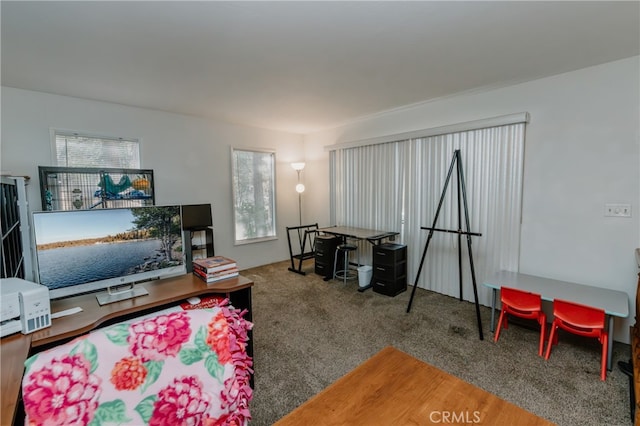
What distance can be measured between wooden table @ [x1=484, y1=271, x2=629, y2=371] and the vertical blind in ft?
1.16

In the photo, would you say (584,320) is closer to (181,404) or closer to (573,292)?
(573,292)

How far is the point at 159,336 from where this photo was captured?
2.56 feet

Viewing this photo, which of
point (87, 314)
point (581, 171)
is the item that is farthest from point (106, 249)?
point (581, 171)

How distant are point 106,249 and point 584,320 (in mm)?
3413

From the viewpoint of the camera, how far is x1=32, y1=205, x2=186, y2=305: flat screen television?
1.58 m

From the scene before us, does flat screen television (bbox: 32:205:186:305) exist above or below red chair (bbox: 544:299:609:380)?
above

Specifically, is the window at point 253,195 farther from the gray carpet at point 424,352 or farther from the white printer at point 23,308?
the white printer at point 23,308

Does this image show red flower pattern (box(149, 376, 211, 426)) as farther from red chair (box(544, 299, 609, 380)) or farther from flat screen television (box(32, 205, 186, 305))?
red chair (box(544, 299, 609, 380))

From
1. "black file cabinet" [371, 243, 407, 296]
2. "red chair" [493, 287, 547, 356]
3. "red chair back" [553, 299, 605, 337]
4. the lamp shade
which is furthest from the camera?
the lamp shade

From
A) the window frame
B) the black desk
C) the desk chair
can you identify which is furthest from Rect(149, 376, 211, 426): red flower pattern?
the window frame

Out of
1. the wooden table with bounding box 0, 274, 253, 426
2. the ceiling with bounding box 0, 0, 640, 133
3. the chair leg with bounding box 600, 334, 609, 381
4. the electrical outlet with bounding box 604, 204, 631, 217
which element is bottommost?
the chair leg with bounding box 600, 334, 609, 381

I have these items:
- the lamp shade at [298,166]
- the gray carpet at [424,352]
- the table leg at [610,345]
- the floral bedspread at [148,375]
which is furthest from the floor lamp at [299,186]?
the floral bedspread at [148,375]

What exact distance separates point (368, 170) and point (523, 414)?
13.1 ft

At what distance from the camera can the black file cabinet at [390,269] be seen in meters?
3.86
